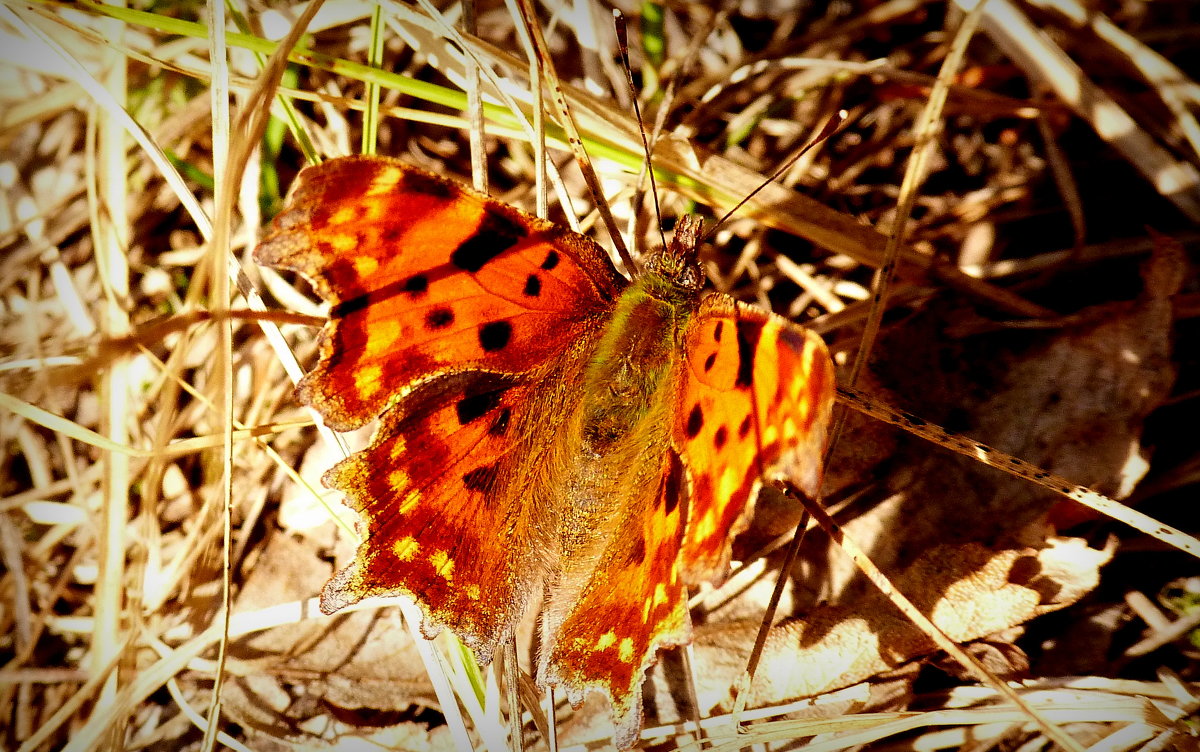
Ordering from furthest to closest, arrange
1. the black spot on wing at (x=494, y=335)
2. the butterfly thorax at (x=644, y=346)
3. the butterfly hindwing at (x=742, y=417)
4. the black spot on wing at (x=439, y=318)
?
the butterfly thorax at (x=644, y=346), the black spot on wing at (x=494, y=335), the black spot on wing at (x=439, y=318), the butterfly hindwing at (x=742, y=417)

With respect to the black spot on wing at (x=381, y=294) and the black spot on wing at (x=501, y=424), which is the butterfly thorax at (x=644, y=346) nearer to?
the black spot on wing at (x=501, y=424)

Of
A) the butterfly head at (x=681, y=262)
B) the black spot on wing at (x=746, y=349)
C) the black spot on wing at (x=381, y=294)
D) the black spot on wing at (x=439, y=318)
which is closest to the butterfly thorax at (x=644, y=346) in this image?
the butterfly head at (x=681, y=262)

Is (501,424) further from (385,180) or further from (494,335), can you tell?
(385,180)

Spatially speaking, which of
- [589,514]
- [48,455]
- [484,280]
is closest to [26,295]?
→ [48,455]

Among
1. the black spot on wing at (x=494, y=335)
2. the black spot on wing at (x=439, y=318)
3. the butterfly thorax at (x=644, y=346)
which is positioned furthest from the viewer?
the butterfly thorax at (x=644, y=346)

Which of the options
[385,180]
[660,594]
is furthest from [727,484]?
[385,180]

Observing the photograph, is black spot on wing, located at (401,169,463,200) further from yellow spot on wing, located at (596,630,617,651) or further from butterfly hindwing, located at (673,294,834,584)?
yellow spot on wing, located at (596,630,617,651)
